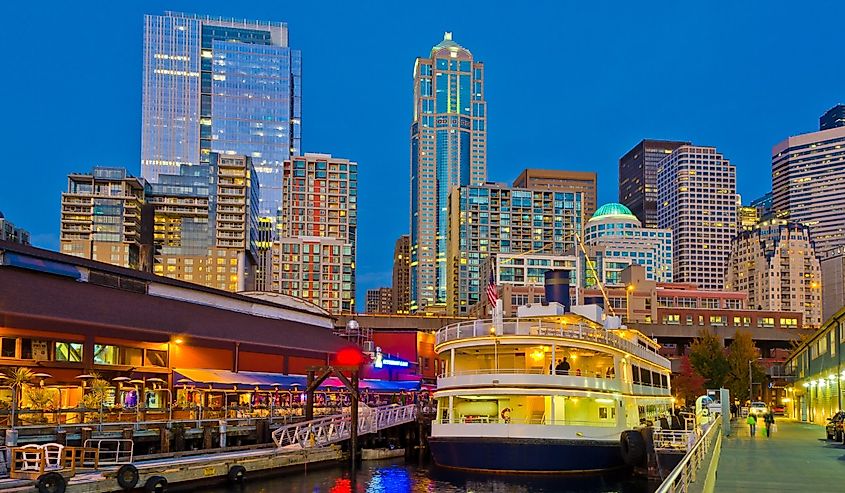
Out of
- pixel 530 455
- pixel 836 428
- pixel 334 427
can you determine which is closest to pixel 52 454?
pixel 334 427

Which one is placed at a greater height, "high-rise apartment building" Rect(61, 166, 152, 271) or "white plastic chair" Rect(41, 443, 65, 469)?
"high-rise apartment building" Rect(61, 166, 152, 271)

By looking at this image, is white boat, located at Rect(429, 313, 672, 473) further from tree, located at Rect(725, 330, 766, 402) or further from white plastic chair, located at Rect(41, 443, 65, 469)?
tree, located at Rect(725, 330, 766, 402)

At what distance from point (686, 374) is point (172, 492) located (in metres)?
84.2

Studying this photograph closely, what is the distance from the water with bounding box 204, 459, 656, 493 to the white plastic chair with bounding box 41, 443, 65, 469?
6218 mm

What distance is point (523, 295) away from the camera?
148375 millimetres

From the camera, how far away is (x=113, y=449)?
34.8 meters

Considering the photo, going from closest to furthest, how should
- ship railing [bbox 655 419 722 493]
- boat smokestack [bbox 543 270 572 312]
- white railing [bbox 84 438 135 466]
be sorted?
ship railing [bbox 655 419 722 493] < white railing [bbox 84 438 135 466] < boat smokestack [bbox 543 270 572 312]

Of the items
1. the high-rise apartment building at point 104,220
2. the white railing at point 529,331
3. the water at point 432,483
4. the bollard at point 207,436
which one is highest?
the high-rise apartment building at point 104,220

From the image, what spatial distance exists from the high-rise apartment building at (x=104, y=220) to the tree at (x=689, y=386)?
12538 centimetres

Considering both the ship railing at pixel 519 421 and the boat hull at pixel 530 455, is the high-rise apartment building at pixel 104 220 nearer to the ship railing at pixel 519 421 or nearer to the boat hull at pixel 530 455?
the ship railing at pixel 519 421

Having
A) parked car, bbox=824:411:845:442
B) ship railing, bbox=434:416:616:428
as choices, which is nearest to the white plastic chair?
ship railing, bbox=434:416:616:428

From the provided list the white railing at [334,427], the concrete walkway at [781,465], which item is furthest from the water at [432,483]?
the concrete walkway at [781,465]

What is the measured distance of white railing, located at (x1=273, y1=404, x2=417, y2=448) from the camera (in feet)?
143

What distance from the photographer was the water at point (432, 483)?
35.7 metres
